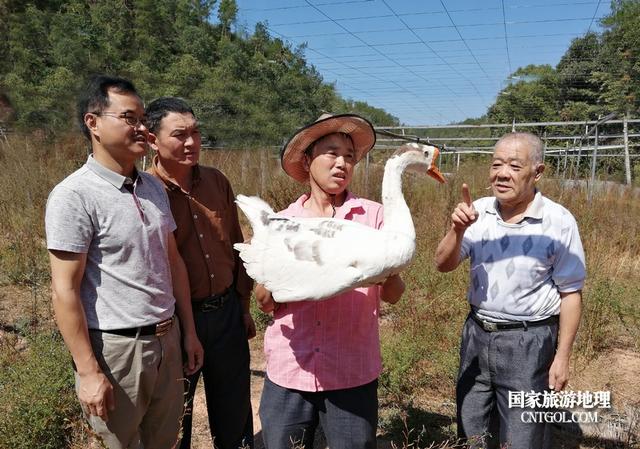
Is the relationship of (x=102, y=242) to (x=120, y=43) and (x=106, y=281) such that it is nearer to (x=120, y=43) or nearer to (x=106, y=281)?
(x=106, y=281)

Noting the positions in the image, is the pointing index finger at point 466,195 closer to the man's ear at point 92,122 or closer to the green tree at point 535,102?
the man's ear at point 92,122

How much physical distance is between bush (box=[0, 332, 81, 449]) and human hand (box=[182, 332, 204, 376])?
1128 millimetres

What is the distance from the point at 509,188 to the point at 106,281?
188 cm

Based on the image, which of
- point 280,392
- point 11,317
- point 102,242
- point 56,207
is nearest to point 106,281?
point 102,242

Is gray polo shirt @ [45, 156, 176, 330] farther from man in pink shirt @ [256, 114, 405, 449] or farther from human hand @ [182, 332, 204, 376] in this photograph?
man in pink shirt @ [256, 114, 405, 449]

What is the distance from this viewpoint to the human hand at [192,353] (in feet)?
7.31

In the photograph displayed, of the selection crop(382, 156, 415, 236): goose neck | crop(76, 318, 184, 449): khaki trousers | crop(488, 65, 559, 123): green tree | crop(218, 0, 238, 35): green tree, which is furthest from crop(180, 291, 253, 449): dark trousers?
crop(218, 0, 238, 35): green tree

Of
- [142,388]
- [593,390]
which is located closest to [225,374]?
[142,388]

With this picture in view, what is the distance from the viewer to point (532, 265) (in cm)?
213

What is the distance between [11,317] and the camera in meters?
4.78

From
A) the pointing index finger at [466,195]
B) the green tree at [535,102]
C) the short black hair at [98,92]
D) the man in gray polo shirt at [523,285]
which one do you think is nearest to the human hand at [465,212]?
the pointing index finger at [466,195]

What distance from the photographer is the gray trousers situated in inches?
84.4

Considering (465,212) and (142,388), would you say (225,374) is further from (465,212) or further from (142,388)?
(465,212)

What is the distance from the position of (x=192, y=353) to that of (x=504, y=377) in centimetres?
158
